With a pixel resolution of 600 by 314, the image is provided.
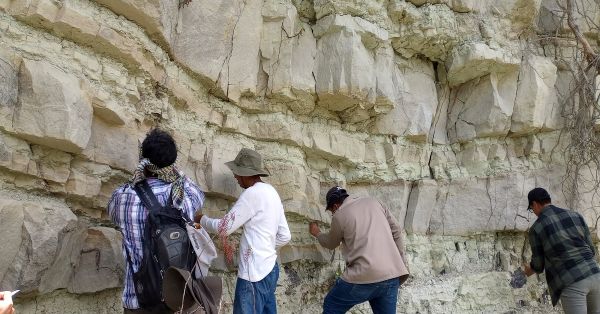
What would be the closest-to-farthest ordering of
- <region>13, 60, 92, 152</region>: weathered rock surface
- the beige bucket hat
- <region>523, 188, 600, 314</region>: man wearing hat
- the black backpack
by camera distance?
the black backpack
<region>13, 60, 92, 152</region>: weathered rock surface
the beige bucket hat
<region>523, 188, 600, 314</region>: man wearing hat

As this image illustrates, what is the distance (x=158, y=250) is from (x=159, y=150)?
1.83 ft

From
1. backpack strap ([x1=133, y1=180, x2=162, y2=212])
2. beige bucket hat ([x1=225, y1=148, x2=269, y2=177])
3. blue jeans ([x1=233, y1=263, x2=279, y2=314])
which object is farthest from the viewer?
beige bucket hat ([x1=225, y1=148, x2=269, y2=177])

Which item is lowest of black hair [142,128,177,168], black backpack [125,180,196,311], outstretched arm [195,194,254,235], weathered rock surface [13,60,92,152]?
black backpack [125,180,196,311]

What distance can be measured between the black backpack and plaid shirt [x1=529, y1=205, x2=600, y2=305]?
3188 mm

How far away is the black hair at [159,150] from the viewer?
3.06m

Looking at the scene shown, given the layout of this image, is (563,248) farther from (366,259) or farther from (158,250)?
A: (158,250)

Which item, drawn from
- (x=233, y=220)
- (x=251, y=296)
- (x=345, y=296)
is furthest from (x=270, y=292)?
(x=345, y=296)

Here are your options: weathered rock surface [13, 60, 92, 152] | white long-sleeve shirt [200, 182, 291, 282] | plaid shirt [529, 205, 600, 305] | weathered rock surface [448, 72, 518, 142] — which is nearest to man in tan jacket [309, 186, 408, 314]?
white long-sleeve shirt [200, 182, 291, 282]

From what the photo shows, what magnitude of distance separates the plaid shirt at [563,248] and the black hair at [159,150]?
10.8ft

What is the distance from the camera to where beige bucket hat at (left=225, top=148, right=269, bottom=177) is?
3934 millimetres

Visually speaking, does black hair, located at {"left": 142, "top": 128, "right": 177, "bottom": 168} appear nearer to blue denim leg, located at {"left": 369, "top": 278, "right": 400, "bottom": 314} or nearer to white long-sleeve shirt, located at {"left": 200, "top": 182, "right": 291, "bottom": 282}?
white long-sleeve shirt, located at {"left": 200, "top": 182, "right": 291, "bottom": 282}

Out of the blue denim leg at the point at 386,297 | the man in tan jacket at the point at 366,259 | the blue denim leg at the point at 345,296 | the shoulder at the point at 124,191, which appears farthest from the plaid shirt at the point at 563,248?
the shoulder at the point at 124,191

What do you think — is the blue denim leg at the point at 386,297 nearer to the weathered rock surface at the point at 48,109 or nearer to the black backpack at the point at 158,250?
the black backpack at the point at 158,250

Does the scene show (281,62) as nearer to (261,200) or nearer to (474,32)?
(261,200)
